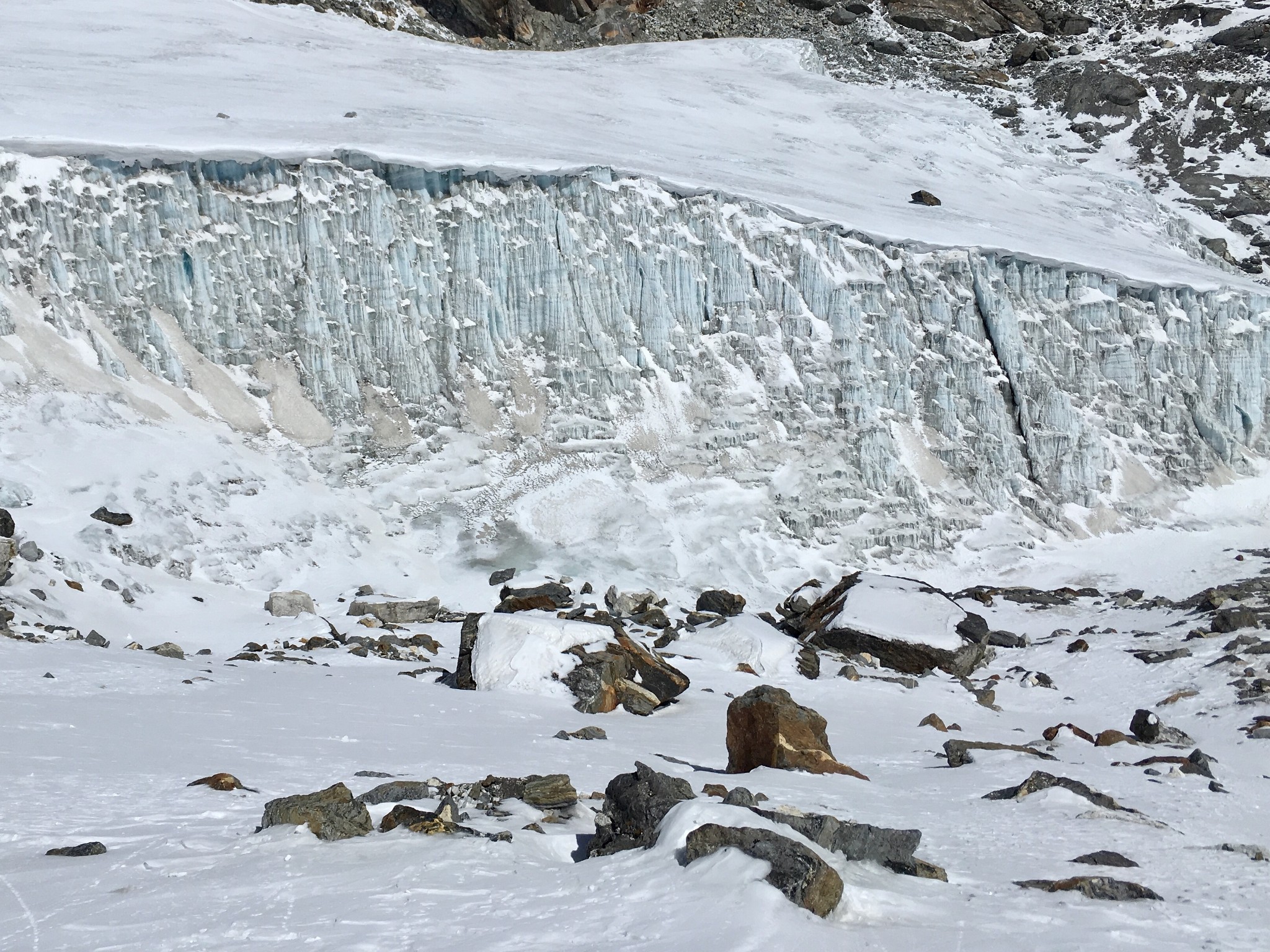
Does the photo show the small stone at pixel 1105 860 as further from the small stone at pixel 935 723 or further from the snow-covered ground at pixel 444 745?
the small stone at pixel 935 723

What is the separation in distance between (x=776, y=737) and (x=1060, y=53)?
42894 mm

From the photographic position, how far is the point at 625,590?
18.3 m

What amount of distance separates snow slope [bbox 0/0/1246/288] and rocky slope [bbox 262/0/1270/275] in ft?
7.77

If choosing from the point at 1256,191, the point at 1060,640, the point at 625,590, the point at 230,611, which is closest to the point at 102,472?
the point at 230,611

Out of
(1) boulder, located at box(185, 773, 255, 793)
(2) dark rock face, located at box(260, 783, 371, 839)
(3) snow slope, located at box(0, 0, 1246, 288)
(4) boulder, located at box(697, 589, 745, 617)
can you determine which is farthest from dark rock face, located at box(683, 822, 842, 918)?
(3) snow slope, located at box(0, 0, 1246, 288)

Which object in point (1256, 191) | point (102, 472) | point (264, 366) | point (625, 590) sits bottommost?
point (625, 590)

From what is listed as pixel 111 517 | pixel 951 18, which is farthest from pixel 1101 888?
pixel 951 18

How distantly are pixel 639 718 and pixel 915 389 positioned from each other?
13857 mm

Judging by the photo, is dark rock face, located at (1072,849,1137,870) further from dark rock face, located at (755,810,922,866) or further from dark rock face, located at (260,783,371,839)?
dark rock face, located at (260,783,371,839)

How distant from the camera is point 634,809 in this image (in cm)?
595

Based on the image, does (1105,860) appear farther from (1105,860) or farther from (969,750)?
(969,750)

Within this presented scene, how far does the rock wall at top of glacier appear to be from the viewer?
19.7 metres

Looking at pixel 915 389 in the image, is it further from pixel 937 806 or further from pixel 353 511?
pixel 937 806

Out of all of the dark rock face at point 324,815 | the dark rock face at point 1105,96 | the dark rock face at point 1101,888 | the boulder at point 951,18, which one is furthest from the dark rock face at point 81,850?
the boulder at point 951,18
